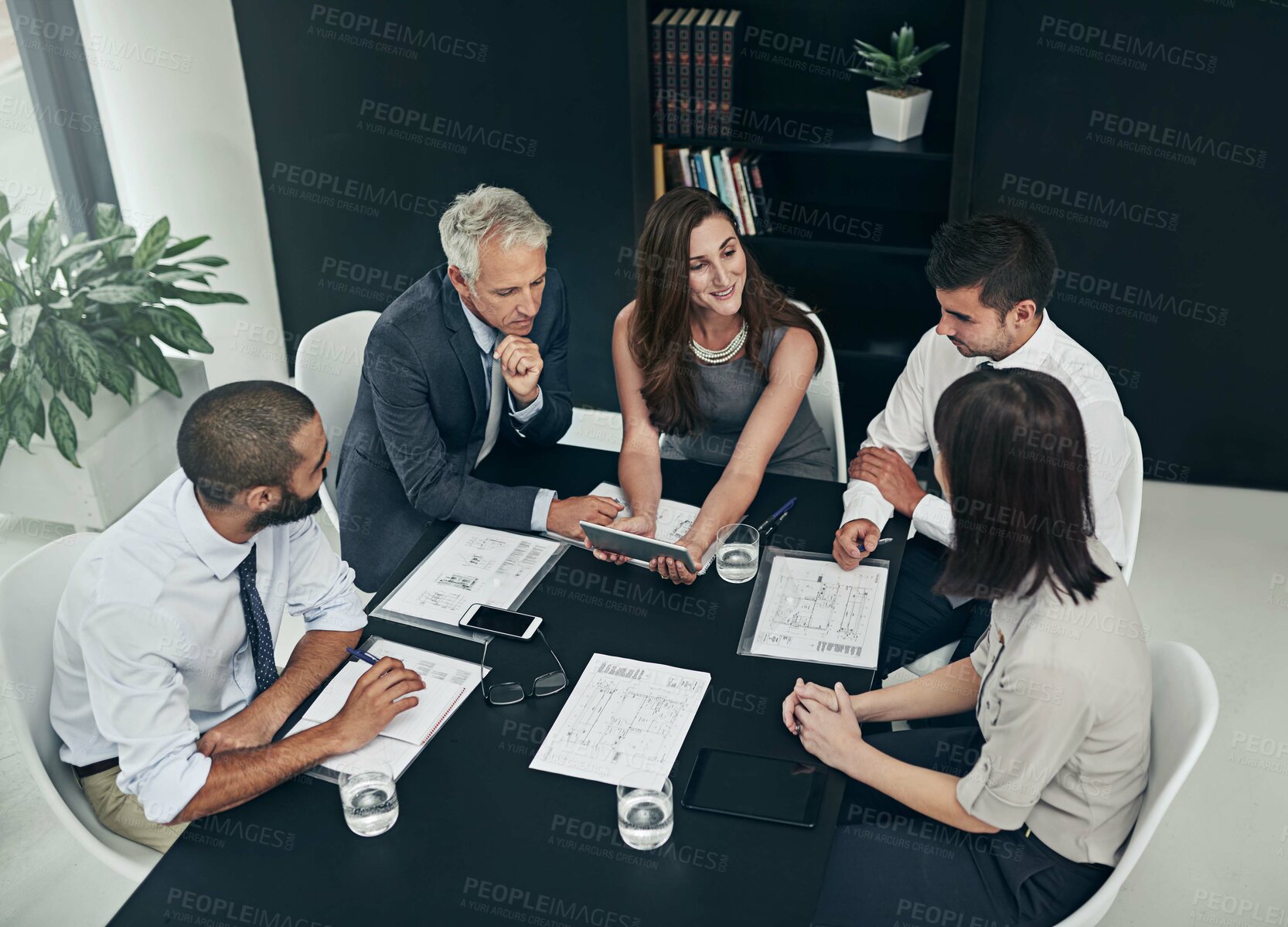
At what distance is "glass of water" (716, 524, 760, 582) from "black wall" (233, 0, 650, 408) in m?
2.04

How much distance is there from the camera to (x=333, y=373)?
302 cm

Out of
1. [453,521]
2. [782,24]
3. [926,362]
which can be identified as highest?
[782,24]

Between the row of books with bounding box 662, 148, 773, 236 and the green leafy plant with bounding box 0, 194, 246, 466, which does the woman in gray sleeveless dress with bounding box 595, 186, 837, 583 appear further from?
the green leafy plant with bounding box 0, 194, 246, 466

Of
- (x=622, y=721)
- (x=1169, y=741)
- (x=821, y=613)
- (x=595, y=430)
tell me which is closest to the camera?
(x=1169, y=741)

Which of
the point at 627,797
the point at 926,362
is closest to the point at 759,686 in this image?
the point at 627,797

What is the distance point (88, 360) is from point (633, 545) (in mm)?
2315

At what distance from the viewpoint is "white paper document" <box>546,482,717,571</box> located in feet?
7.77

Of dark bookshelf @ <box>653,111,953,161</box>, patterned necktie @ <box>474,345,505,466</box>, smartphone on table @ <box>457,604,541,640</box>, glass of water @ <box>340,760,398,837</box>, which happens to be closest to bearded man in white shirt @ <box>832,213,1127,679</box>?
smartphone on table @ <box>457,604,541,640</box>

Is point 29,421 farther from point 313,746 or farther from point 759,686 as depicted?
point 759,686

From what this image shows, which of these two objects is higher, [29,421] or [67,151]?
[67,151]

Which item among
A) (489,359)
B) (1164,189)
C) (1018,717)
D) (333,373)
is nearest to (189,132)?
(333,373)

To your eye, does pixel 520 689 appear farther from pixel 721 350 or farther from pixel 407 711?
pixel 721 350

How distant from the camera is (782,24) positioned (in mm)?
3896

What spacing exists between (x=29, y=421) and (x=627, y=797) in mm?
2792
